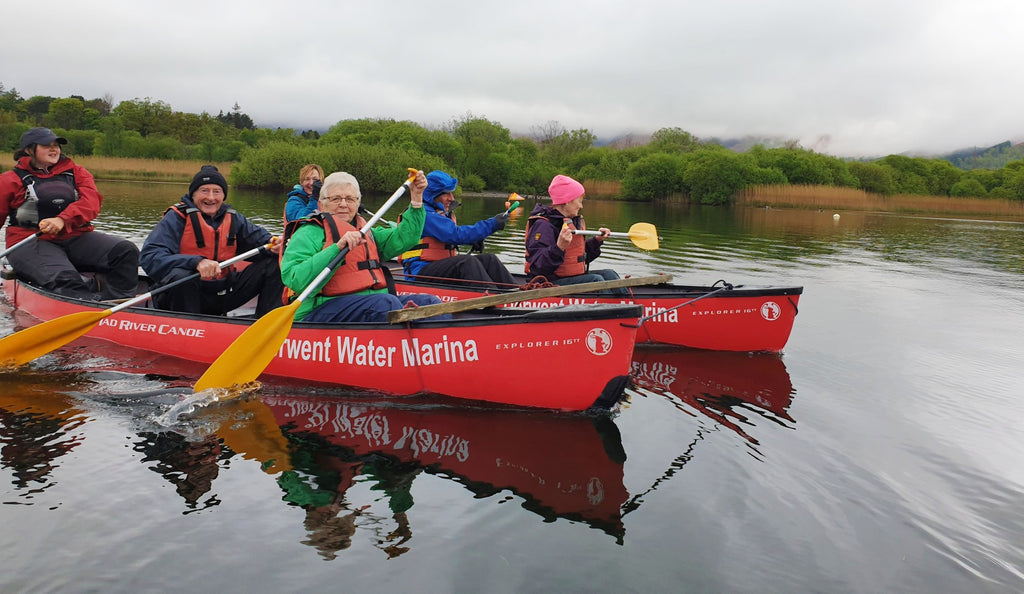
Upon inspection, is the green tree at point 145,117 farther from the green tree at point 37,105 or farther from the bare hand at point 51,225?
the bare hand at point 51,225

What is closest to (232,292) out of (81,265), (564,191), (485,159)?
(81,265)

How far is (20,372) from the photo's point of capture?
5.89m

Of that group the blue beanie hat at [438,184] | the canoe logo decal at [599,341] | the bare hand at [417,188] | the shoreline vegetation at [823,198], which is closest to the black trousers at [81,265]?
the blue beanie hat at [438,184]

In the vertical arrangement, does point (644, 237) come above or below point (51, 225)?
above

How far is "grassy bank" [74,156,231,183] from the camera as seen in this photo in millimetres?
40719

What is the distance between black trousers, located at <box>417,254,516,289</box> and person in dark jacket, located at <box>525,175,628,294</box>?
2.03 ft

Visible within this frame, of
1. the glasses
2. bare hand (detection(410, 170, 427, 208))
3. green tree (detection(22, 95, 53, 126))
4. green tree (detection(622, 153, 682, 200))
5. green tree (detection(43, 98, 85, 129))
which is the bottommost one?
the glasses

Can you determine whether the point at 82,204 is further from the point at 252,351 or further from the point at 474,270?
the point at 474,270

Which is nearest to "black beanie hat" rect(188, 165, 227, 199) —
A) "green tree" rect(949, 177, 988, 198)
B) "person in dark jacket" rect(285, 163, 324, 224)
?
"person in dark jacket" rect(285, 163, 324, 224)

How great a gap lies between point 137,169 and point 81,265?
3947 cm

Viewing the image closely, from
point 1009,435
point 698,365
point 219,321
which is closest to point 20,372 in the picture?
point 219,321

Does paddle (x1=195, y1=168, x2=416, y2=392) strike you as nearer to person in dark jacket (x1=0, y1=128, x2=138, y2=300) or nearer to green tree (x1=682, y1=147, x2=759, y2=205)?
person in dark jacket (x1=0, y1=128, x2=138, y2=300)

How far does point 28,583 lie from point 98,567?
10.0 inches

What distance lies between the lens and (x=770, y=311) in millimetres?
7172
